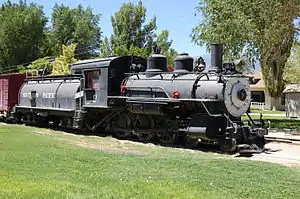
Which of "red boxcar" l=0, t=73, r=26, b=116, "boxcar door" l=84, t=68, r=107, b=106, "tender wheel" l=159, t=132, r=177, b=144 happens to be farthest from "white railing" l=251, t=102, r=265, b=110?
"tender wheel" l=159, t=132, r=177, b=144

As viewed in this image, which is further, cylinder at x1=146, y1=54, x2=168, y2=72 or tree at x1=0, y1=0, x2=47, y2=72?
tree at x1=0, y1=0, x2=47, y2=72

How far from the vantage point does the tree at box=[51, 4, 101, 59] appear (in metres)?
72.6

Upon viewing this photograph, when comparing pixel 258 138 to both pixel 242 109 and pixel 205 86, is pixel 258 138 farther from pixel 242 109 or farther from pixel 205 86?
pixel 205 86

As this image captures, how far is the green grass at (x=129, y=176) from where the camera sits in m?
7.34

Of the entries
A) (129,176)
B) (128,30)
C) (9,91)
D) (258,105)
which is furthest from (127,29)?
(129,176)

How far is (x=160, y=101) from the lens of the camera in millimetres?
15797

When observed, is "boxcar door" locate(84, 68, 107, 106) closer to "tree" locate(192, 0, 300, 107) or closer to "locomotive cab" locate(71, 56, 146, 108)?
"locomotive cab" locate(71, 56, 146, 108)

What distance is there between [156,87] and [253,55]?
9.73 metres

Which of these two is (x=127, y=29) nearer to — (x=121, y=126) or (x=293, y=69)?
(x=293, y=69)

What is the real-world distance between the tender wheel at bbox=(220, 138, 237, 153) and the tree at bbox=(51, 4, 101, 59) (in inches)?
2303

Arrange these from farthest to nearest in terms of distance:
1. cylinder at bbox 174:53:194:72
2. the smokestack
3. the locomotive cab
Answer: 1. the locomotive cab
2. cylinder at bbox 174:53:194:72
3. the smokestack

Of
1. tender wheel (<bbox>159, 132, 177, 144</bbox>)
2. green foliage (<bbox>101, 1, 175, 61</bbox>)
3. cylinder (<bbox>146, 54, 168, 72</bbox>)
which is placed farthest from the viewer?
green foliage (<bbox>101, 1, 175, 61</bbox>)

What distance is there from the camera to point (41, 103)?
75.7ft

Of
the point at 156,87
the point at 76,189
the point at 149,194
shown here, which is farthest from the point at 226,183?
the point at 156,87
